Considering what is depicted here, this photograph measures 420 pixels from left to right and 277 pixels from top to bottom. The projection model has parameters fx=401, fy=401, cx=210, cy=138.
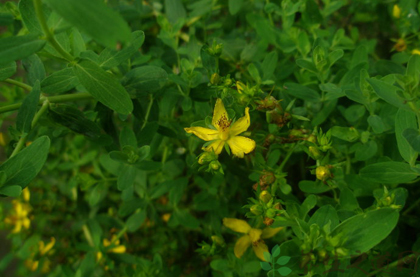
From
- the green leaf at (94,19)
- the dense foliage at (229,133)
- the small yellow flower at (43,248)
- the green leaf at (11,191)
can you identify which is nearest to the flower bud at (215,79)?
the dense foliage at (229,133)

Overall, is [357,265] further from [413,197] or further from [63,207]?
[63,207]

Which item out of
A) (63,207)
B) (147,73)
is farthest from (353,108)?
(63,207)

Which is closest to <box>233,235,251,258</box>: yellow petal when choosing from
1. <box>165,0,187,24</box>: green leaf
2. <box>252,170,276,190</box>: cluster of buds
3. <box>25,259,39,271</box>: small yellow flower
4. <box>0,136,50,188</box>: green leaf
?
<box>252,170,276,190</box>: cluster of buds

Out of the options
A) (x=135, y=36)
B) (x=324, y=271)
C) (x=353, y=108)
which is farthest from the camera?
(x=353, y=108)

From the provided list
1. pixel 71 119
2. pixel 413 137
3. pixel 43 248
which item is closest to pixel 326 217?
pixel 413 137

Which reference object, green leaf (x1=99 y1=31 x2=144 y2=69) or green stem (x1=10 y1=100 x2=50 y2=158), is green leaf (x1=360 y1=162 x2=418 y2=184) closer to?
green leaf (x1=99 y1=31 x2=144 y2=69)

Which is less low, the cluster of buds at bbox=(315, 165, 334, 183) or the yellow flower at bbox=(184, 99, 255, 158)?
the yellow flower at bbox=(184, 99, 255, 158)

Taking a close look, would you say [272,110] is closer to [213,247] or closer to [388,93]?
[388,93]
